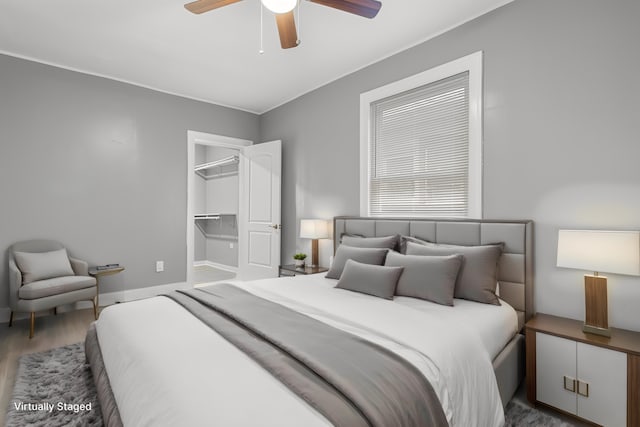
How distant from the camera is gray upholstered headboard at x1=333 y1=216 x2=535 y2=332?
2.36 m

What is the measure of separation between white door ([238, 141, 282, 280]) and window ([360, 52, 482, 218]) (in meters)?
1.52

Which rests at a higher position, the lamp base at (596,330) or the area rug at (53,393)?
the lamp base at (596,330)

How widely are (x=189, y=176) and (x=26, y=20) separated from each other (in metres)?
2.24

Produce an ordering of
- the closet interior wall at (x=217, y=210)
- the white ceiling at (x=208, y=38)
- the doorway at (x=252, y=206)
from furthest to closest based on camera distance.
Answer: the closet interior wall at (x=217, y=210) → the doorway at (x=252, y=206) → the white ceiling at (x=208, y=38)

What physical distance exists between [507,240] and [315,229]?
2.04 metres

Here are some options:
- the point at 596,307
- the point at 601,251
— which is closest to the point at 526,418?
the point at 596,307

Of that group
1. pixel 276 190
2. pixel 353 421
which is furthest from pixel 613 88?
A: pixel 276 190

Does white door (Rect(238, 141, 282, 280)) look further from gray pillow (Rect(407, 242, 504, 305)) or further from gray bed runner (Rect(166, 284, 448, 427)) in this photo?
gray bed runner (Rect(166, 284, 448, 427))

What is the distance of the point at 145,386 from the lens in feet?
4.09

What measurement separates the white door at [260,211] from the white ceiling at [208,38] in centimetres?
108

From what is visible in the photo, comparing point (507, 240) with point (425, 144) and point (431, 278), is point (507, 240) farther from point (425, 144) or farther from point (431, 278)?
point (425, 144)

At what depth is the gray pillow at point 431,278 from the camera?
218 cm

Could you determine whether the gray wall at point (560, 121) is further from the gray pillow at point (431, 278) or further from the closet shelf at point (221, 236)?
the closet shelf at point (221, 236)

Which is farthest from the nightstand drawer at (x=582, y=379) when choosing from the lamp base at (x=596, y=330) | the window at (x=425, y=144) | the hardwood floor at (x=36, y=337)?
the hardwood floor at (x=36, y=337)
